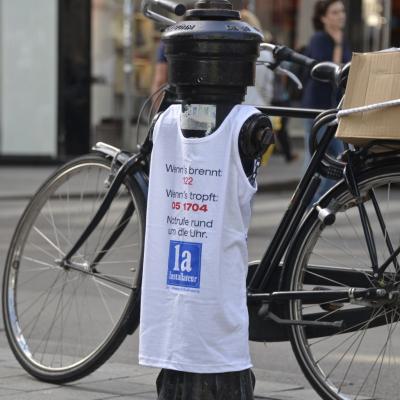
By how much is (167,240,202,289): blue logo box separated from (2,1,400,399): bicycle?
0.62 m

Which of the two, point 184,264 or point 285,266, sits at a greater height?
point 184,264

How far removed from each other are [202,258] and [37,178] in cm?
1259

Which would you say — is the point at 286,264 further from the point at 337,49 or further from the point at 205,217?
the point at 337,49

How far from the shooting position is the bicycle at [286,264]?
14.6ft

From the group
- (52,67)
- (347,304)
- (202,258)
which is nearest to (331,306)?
(347,304)

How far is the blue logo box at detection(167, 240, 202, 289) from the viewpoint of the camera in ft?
13.1

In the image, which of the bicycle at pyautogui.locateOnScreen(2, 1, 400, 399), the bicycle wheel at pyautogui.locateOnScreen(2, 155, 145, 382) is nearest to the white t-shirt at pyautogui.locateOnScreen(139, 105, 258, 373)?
the bicycle at pyautogui.locateOnScreen(2, 1, 400, 399)

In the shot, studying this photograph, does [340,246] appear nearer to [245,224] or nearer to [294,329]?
[294,329]

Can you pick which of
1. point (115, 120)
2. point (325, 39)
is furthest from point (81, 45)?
point (325, 39)

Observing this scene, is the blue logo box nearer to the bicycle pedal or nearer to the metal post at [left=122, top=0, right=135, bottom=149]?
the bicycle pedal

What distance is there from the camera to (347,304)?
451 centimetres

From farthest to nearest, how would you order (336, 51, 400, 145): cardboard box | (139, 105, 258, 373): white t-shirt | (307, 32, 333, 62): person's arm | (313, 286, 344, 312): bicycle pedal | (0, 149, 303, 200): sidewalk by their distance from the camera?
1. (0, 149, 303, 200): sidewalk
2. (307, 32, 333, 62): person's arm
3. (313, 286, 344, 312): bicycle pedal
4. (336, 51, 400, 145): cardboard box
5. (139, 105, 258, 373): white t-shirt

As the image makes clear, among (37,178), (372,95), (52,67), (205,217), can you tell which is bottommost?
(37,178)

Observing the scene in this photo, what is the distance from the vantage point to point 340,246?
15.5 feet
